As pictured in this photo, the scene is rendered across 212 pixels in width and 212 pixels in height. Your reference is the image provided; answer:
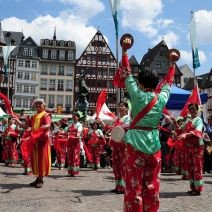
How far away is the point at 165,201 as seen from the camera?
286 inches

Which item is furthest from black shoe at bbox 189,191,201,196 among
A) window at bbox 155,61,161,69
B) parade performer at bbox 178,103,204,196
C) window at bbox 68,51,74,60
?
window at bbox 68,51,74,60

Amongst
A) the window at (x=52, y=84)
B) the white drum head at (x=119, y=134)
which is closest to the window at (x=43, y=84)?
the window at (x=52, y=84)

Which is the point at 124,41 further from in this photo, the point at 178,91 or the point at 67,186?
the point at 178,91

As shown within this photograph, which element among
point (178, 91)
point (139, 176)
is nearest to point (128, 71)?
point (139, 176)

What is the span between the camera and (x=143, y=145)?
455 cm

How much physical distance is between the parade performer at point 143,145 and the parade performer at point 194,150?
11.9 feet

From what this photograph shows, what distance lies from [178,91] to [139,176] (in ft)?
38.5

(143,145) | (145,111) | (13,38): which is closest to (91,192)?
(143,145)

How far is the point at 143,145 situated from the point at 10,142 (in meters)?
12.4

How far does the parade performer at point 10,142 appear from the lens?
15.9 meters

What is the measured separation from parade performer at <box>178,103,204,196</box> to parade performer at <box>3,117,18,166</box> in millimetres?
9110

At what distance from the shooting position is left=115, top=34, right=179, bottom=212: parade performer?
4508 mm

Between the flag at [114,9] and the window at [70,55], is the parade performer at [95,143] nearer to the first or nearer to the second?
the flag at [114,9]

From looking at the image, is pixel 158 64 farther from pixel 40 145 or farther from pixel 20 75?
pixel 40 145
